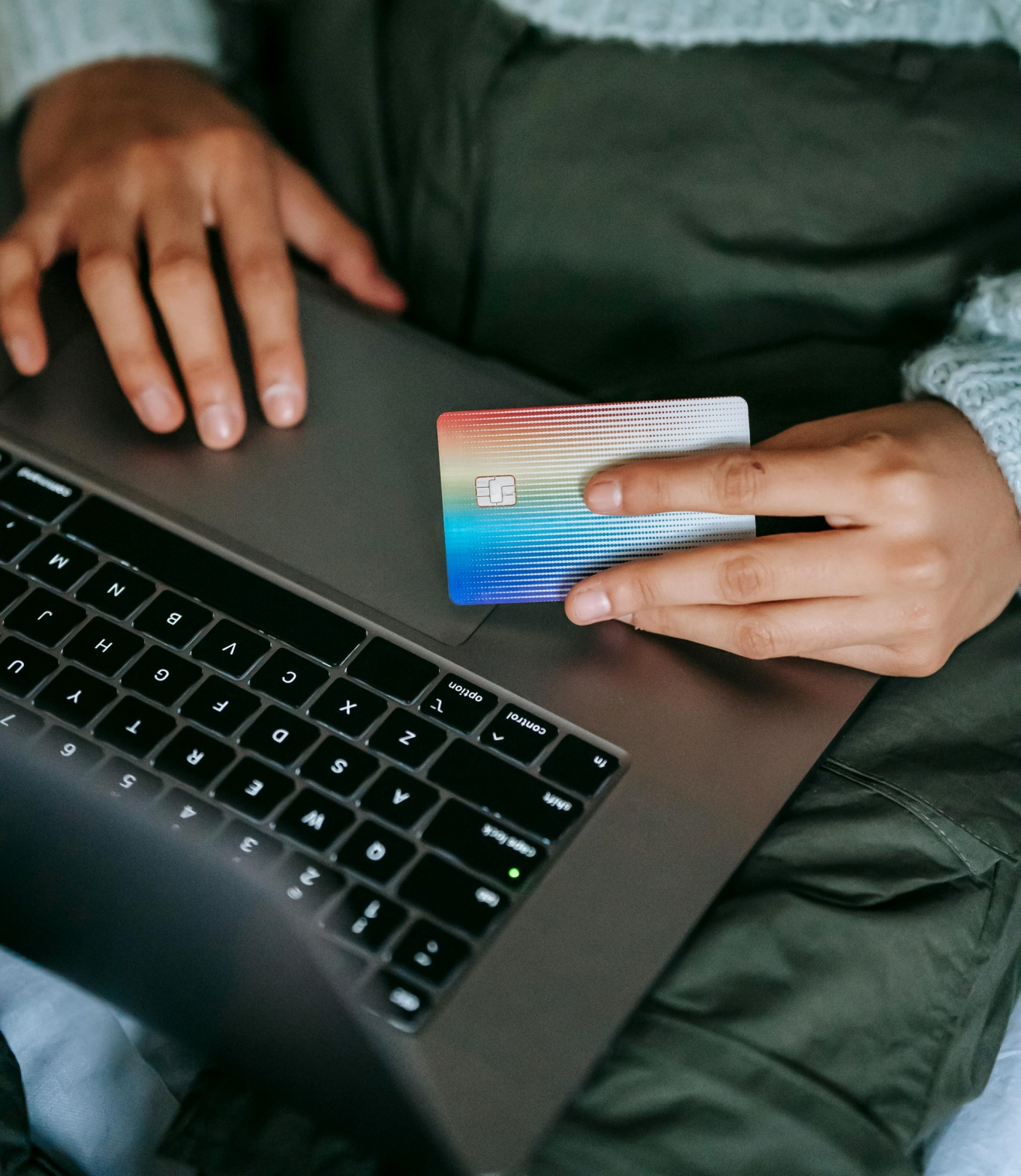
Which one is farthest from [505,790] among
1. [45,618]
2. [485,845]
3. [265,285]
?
[265,285]

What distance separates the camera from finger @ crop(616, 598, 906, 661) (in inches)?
18.6

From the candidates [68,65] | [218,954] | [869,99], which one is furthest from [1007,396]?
[68,65]

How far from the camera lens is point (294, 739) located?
0.46m

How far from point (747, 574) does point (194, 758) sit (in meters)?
0.27

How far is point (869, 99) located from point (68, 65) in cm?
58

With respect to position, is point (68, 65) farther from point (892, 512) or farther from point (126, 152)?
point (892, 512)

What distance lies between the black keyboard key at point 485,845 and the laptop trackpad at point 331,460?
0.10 m

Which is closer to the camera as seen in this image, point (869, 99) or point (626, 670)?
point (626, 670)

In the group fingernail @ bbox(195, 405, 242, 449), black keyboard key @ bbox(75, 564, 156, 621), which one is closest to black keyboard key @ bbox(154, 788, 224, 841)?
black keyboard key @ bbox(75, 564, 156, 621)

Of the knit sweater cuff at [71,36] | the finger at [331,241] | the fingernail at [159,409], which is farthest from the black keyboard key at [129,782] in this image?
the knit sweater cuff at [71,36]

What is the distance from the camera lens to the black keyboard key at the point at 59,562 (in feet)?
1.65

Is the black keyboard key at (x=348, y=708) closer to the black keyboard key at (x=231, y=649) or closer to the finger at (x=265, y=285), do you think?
the black keyboard key at (x=231, y=649)

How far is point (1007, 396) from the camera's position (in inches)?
20.1

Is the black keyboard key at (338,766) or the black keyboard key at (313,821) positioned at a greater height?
the black keyboard key at (338,766)
